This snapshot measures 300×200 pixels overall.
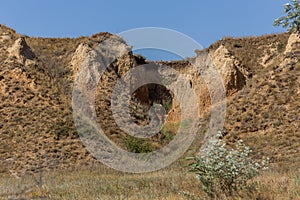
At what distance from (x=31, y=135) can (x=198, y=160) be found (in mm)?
17100

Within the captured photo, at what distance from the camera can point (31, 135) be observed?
842 inches

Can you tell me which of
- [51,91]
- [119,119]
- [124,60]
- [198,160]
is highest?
[124,60]

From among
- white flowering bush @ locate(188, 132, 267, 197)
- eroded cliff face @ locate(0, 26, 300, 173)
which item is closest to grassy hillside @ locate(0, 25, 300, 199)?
eroded cliff face @ locate(0, 26, 300, 173)

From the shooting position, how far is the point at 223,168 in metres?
6.32

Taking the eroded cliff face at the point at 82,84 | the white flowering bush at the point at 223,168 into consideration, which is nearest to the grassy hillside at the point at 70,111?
the eroded cliff face at the point at 82,84

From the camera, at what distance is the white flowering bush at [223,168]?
626 centimetres

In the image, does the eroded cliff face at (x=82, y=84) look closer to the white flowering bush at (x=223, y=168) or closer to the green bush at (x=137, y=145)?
the green bush at (x=137, y=145)

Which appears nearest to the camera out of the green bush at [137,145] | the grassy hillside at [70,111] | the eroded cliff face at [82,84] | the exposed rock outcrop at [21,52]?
the grassy hillside at [70,111]

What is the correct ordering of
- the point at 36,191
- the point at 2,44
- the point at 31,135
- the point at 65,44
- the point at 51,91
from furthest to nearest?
1. the point at 65,44
2. the point at 2,44
3. the point at 51,91
4. the point at 31,135
5. the point at 36,191

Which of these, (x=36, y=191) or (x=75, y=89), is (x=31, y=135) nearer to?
(x=75, y=89)

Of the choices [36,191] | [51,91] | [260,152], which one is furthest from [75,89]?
[36,191]

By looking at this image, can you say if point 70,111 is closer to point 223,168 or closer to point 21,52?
point 21,52

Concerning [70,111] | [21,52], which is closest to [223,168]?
[70,111]

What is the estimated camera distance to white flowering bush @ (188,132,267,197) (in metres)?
6.26
